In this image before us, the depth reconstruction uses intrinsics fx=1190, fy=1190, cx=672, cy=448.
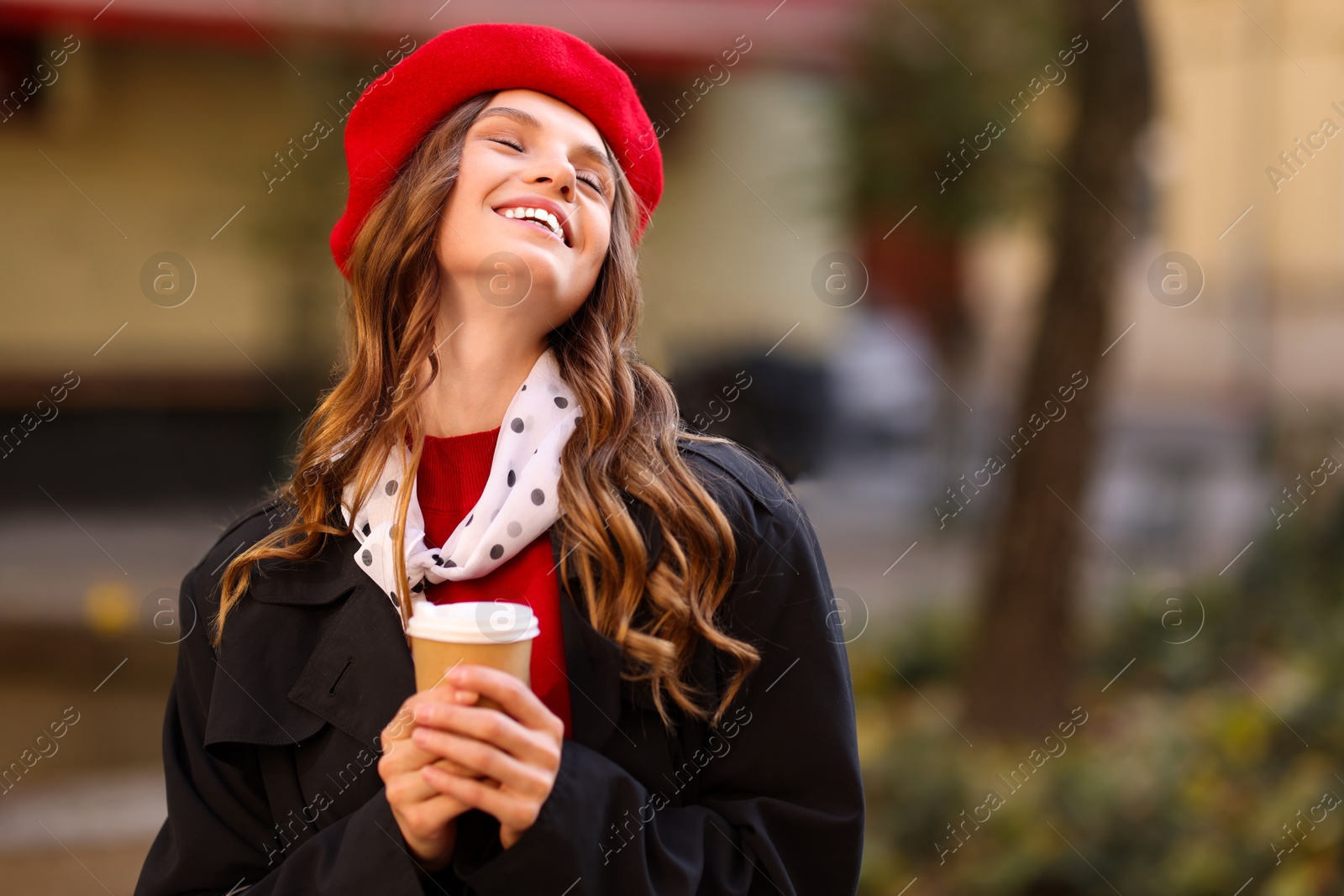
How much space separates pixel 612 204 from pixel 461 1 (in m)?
7.89

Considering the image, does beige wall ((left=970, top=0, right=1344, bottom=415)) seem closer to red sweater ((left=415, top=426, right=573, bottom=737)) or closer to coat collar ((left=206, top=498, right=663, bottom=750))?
red sweater ((left=415, top=426, right=573, bottom=737))

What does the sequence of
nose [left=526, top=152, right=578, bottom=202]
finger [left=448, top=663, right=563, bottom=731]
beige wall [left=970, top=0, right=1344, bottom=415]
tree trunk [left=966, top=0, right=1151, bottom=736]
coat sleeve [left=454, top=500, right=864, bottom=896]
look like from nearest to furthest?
finger [left=448, top=663, right=563, bottom=731]
coat sleeve [left=454, top=500, right=864, bottom=896]
nose [left=526, top=152, right=578, bottom=202]
tree trunk [left=966, top=0, right=1151, bottom=736]
beige wall [left=970, top=0, right=1344, bottom=415]

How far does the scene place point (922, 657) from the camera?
638cm

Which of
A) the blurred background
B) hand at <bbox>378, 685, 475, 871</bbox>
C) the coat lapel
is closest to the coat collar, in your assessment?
the coat lapel

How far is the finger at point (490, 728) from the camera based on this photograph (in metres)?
1.26

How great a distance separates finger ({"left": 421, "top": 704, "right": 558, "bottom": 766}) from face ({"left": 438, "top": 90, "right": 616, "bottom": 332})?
0.63 meters

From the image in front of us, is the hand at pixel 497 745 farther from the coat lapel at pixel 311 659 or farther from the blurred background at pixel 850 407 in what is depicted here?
the blurred background at pixel 850 407

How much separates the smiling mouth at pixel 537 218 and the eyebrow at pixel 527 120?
140 millimetres

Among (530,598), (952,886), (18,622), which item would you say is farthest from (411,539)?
(18,622)

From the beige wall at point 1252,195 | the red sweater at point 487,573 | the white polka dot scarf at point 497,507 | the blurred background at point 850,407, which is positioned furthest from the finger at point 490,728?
the beige wall at point 1252,195

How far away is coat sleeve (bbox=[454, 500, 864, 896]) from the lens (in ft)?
4.75

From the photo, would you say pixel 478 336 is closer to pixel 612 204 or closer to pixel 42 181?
pixel 612 204

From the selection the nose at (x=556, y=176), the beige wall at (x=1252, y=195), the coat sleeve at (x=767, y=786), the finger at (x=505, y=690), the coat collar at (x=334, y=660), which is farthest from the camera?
the beige wall at (x=1252, y=195)

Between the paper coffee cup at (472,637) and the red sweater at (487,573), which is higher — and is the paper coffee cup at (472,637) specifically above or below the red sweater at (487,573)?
above
